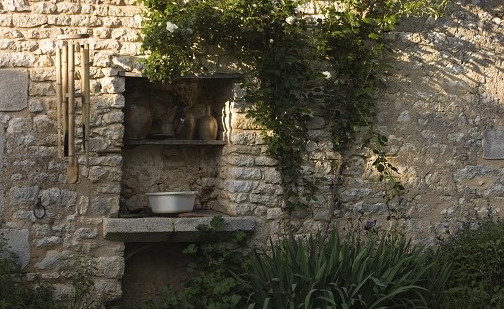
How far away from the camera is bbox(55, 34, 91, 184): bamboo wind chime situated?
632 centimetres

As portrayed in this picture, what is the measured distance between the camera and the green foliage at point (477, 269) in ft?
21.2

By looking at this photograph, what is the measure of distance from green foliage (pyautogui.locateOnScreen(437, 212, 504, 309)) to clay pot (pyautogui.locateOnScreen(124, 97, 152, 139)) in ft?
8.74

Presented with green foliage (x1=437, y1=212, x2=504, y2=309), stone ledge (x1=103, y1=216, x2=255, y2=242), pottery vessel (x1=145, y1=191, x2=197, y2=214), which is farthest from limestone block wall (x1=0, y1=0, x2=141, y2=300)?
green foliage (x1=437, y1=212, x2=504, y2=309)

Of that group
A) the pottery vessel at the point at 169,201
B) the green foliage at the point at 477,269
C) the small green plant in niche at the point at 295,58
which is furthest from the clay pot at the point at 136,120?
the green foliage at the point at 477,269

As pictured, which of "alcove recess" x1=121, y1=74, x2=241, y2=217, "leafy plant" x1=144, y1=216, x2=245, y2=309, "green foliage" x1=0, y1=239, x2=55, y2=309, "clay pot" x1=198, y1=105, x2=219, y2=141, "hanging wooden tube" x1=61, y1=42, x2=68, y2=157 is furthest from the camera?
"clay pot" x1=198, y1=105, x2=219, y2=141

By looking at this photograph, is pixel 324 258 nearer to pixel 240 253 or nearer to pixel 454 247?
pixel 240 253

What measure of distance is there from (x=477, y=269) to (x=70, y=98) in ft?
11.2

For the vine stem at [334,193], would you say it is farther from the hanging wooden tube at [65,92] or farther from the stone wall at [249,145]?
the hanging wooden tube at [65,92]

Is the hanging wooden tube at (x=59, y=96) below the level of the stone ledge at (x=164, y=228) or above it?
above

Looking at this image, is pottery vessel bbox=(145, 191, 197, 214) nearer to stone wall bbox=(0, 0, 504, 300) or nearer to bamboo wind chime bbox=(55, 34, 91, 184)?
stone wall bbox=(0, 0, 504, 300)

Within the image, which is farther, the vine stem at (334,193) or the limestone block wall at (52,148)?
the vine stem at (334,193)

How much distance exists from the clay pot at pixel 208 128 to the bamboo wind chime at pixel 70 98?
44.8 inches

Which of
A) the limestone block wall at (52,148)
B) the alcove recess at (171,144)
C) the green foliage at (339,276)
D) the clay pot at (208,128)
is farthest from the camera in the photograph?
the clay pot at (208,128)

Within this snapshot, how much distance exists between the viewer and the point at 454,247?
7008 millimetres
